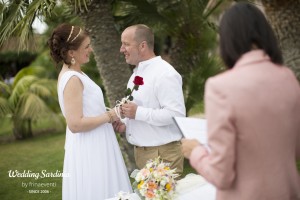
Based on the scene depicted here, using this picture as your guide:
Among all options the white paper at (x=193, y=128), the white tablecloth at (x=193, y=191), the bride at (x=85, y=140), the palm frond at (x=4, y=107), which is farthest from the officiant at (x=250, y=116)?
the palm frond at (x=4, y=107)

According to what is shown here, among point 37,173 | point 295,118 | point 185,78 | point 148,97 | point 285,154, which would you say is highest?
point 185,78

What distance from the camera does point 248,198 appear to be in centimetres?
199

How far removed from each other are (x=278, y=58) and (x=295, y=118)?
11.4 inches

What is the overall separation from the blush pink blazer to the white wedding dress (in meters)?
1.70

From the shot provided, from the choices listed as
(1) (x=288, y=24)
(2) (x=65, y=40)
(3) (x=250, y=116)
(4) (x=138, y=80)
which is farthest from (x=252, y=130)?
(1) (x=288, y=24)

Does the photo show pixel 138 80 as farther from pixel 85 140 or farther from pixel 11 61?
pixel 11 61

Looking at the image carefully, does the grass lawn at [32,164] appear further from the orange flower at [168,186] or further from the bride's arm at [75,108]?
the orange flower at [168,186]

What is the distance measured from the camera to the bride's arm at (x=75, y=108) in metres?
3.37

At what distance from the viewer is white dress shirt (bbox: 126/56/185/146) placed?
3.44 meters

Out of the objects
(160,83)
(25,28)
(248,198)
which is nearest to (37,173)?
(25,28)

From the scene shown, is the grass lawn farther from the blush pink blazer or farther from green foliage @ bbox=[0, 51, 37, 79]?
green foliage @ bbox=[0, 51, 37, 79]

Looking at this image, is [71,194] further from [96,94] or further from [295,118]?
[295,118]

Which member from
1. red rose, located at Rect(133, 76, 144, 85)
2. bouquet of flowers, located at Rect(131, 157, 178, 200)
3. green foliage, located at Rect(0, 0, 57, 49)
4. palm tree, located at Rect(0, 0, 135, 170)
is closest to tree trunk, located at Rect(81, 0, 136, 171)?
palm tree, located at Rect(0, 0, 135, 170)

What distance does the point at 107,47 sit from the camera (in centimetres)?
607
